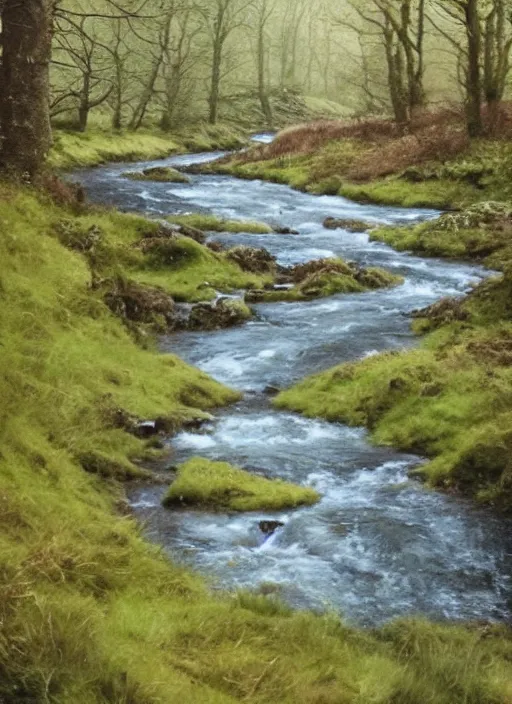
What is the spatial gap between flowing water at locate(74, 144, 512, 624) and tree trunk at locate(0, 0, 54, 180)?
3639mm

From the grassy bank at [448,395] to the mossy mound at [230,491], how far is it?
4.52ft

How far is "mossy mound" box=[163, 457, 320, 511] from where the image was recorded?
6664 mm

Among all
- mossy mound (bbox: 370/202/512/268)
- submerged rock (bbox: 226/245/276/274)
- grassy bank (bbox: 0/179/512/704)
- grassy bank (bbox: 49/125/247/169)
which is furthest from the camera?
grassy bank (bbox: 49/125/247/169)

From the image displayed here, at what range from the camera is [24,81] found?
1152cm

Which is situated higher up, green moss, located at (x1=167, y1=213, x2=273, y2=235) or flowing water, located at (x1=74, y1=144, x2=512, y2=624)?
green moss, located at (x1=167, y1=213, x2=273, y2=235)

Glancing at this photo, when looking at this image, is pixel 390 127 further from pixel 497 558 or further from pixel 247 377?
pixel 497 558

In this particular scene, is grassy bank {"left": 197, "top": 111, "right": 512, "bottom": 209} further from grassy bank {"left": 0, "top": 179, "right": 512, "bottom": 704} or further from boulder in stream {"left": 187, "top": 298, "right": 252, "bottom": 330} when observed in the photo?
grassy bank {"left": 0, "top": 179, "right": 512, "bottom": 704}

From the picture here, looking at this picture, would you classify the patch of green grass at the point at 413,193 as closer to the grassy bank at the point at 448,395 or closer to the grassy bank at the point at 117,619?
the grassy bank at the point at 448,395

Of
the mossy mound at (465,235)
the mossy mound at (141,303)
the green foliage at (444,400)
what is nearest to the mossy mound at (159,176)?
the mossy mound at (465,235)

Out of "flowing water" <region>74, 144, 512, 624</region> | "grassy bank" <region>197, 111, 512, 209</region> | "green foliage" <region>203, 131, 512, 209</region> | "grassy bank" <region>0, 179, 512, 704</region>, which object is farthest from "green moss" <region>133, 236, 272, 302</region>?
"grassy bank" <region>197, 111, 512, 209</region>

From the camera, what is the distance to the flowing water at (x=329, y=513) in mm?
5523

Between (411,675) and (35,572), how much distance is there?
190cm

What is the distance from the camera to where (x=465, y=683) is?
3.99 metres

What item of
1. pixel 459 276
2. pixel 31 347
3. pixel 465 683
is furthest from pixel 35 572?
pixel 459 276
